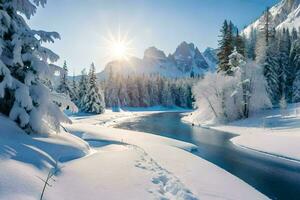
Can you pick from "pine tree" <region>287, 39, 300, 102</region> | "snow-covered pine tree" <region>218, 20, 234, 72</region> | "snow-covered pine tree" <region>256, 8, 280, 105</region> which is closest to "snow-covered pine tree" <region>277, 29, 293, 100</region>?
"pine tree" <region>287, 39, 300, 102</region>

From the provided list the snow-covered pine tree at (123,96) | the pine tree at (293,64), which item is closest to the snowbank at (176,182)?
the pine tree at (293,64)

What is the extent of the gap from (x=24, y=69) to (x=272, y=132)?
28.8 metres

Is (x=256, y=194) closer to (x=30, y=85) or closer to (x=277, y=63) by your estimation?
(x=30, y=85)

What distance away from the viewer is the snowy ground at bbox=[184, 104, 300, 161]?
2528 cm

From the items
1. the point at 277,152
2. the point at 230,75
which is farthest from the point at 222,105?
the point at 277,152

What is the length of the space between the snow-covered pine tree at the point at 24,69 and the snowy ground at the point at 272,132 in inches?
725

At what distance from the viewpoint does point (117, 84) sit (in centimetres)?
11862

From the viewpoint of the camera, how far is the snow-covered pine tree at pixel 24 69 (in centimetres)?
1265

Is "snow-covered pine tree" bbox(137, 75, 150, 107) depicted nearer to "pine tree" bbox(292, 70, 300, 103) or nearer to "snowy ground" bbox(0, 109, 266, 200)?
"pine tree" bbox(292, 70, 300, 103)

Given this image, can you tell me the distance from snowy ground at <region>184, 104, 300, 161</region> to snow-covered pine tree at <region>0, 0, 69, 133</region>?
18.4 metres

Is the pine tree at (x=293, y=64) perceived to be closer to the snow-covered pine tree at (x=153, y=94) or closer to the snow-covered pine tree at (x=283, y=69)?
the snow-covered pine tree at (x=283, y=69)

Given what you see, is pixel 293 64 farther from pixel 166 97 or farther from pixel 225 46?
pixel 166 97

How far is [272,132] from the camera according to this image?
34312 mm

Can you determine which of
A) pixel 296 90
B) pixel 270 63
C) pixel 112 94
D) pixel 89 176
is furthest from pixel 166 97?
pixel 89 176
